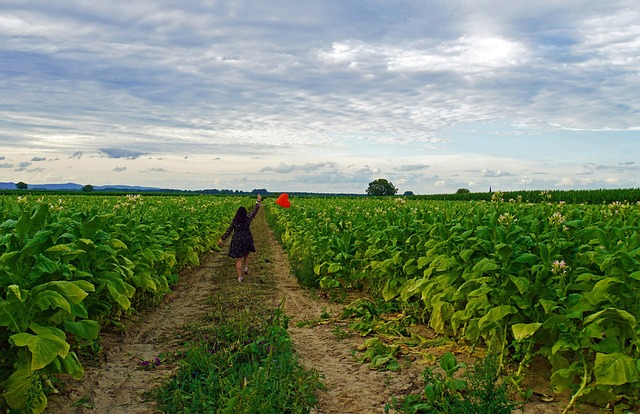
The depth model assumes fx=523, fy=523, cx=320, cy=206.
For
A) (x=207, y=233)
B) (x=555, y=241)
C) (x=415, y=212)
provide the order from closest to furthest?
(x=555, y=241)
(x=415, y=212)
(x=207, y=233)

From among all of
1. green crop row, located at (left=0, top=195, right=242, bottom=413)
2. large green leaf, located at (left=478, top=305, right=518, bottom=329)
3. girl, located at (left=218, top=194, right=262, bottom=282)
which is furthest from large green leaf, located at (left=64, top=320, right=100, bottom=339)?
A: girl, located at (left=218, top=194, right=262, bottom=282)

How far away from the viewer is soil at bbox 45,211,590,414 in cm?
561

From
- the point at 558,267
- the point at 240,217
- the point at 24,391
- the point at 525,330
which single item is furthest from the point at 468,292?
the point at 240,217

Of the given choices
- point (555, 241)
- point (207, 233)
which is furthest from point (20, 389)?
point (207, 233)

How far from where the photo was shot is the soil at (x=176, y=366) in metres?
5.61

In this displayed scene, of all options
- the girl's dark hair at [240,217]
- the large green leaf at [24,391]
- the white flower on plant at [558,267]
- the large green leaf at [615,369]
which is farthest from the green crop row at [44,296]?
the girl's dark hair at [240,217]

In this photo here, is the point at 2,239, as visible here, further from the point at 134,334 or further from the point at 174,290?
the point at 174,290

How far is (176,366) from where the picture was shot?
6.77 m

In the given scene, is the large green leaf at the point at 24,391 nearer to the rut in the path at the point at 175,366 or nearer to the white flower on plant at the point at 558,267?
the rut in the path at the point at 175,366

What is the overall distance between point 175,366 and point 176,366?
0.04ft

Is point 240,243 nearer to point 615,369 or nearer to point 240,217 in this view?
point 240,217

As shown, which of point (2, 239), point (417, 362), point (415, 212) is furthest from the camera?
point (415, 212)

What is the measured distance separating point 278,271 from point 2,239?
10451 mm

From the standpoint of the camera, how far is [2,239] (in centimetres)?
516
